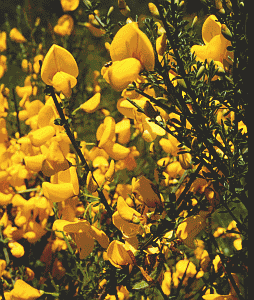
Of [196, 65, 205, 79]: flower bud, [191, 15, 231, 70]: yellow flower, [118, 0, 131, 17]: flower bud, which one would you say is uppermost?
[118, 0, 131, 17]: flower bud

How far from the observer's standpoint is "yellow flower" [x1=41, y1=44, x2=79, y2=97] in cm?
58

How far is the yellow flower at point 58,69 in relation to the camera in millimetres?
582

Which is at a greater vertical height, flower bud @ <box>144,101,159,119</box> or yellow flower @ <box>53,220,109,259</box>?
flower bud @ <box>144,101,159,119</box>

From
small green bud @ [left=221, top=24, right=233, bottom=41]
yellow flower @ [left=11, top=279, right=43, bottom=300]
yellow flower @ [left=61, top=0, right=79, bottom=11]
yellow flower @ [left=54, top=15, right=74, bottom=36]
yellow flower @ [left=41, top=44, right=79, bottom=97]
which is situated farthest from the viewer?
yellow flower @ [left=54, top=15, right=74, bottom=36]

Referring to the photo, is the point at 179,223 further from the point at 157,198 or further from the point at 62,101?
the point at 62,101

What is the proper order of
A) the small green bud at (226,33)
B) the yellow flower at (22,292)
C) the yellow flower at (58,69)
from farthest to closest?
1. the yellow flower at (22,292)
2. the yellow flower at (58,69)
3. the small green bud at (226,33)

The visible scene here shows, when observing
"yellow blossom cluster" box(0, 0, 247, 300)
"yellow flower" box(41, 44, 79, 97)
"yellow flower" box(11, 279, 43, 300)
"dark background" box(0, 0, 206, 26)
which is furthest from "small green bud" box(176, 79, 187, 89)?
"dark background" box(0, 0, 206, 26)

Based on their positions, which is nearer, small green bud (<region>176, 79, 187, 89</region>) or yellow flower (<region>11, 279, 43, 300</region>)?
small green bud (<region>176, 79, 187, 89</region>)

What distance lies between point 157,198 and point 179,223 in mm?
62

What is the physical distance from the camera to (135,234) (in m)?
0.60

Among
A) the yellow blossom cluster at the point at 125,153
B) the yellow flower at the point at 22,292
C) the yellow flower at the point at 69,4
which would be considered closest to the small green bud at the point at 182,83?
the yellow blossom cluster at the point at 125,153

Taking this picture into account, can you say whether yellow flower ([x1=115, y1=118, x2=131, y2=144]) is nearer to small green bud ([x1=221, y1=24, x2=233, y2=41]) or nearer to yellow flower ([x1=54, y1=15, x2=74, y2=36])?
small green bud ([x1=221, y1=24, x2=233, y2=41])

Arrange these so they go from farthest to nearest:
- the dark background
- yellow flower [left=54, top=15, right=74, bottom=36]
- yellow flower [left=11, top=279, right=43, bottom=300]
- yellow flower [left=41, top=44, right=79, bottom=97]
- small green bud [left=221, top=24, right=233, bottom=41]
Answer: the dark background, yellow flower [left=54, top=15, right=74, bottom=36], yellow flower [left=11, top=279, right=43, bottom=300], yellow flower [left=41, top=44, right=79, bottom=97], small green bud [left=221, top=24, right=233, bottom=41]

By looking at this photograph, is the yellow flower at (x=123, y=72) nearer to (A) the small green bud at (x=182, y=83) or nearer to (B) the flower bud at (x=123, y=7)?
(A) the small green bud at (x=182, y=83)
